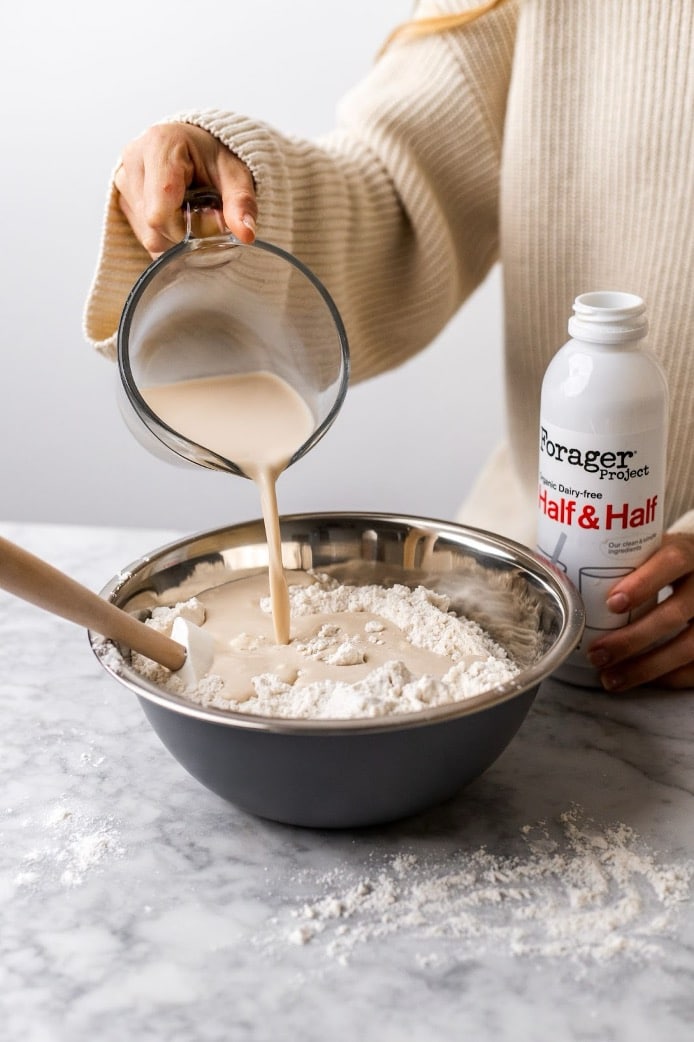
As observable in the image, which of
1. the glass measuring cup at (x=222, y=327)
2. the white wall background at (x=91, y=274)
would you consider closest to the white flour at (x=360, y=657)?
the glass measuring cup at (x=222, y=327)

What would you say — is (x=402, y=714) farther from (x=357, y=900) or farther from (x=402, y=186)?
(x=402, y=186)

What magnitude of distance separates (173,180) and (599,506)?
1.48 feet

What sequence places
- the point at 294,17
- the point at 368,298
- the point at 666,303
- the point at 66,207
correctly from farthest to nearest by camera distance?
the point at 66,207 < the point at 294,17 < the point at 368,298 < the point at 666,303

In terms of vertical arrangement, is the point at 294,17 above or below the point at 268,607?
above

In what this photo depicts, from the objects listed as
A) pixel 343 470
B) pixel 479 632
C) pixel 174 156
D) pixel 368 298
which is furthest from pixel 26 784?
pixel 343 470

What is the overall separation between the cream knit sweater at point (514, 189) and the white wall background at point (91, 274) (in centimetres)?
94

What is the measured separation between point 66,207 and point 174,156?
1.51 meters

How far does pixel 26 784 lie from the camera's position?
87 centimetres

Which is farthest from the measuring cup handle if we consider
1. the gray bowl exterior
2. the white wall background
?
the white wall background

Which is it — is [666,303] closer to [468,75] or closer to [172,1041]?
[468,75]

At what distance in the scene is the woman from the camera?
1095mm

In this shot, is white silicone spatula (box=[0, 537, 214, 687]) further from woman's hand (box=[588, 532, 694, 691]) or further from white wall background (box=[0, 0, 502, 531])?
white wall background (box=[0, 0, 502, 531])

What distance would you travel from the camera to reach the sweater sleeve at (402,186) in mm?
1224

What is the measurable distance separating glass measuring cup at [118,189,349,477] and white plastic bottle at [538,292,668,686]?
19cm
